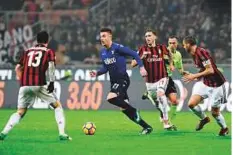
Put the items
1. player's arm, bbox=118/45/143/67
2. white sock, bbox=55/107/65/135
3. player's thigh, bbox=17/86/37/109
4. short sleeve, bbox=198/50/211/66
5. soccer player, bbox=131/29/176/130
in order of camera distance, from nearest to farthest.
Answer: white sock, bbox=55/107/65/135
player's thigh, bbox=17/86/37/109
short sleeve, bbox=198/50/211/66
player's arm, bbox=118/45/143/67
soccer player, bbox=131/29/176/130

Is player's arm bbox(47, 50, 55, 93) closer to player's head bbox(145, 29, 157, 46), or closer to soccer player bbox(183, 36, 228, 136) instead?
soccer player bbox(183, 36, 228, 136)

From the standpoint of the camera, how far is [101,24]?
25.7m

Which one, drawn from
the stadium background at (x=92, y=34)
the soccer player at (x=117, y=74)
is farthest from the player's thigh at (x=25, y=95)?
the stadium background at (x=92, y=34)

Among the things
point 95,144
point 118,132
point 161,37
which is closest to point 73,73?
point 161,37

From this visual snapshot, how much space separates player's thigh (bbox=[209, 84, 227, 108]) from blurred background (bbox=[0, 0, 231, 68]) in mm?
11137

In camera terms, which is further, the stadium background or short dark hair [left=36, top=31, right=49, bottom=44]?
the stadium background

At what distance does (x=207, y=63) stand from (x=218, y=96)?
0.73 m

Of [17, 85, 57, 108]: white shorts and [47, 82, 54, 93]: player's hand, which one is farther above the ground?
[47, 82, 54, 93]: player's hand

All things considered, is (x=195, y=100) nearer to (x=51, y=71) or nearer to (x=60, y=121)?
(x=60, y=121)

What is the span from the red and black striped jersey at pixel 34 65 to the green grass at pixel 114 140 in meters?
1.00

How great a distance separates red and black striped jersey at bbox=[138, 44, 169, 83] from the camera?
48.3ft

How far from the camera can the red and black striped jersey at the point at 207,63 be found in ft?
41.2

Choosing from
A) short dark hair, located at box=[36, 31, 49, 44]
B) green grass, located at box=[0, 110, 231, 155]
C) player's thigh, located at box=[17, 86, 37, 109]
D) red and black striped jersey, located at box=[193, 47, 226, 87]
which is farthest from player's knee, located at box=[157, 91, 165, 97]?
short dark hair, located at box=[36, 31, 49, 44]

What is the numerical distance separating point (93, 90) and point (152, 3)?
5244mm
